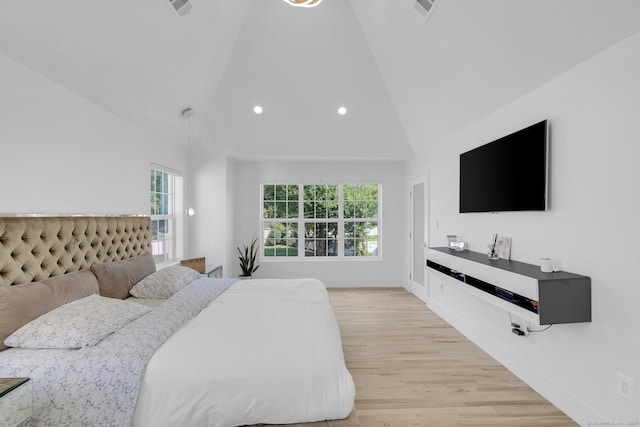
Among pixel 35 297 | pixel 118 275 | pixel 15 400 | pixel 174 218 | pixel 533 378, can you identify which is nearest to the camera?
pixel 15 400

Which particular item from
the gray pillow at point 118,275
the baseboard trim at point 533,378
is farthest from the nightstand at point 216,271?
the baseboard trim at point 533,378

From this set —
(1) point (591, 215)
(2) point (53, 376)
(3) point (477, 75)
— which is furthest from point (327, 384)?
(3) point (477, 75)

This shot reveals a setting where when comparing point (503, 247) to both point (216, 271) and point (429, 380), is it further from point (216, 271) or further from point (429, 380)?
point (216, 271)

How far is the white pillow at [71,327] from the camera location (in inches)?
63.2

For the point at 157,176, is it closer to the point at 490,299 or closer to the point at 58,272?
the point at 58,272

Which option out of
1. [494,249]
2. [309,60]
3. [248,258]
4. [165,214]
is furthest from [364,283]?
[309,60]

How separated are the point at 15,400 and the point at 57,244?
132 cm

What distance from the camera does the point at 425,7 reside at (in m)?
2.52

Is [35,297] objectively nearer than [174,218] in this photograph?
Yes

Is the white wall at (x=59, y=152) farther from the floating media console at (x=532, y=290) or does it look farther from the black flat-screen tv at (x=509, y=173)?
the black flat-screen tv at (x=509, y=173)

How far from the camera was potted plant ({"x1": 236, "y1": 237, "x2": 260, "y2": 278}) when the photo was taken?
16.6 ft

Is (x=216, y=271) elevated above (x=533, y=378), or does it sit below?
above

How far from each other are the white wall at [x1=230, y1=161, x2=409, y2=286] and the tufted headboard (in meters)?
2.32

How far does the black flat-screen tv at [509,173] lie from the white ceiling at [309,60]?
0.40 metres
